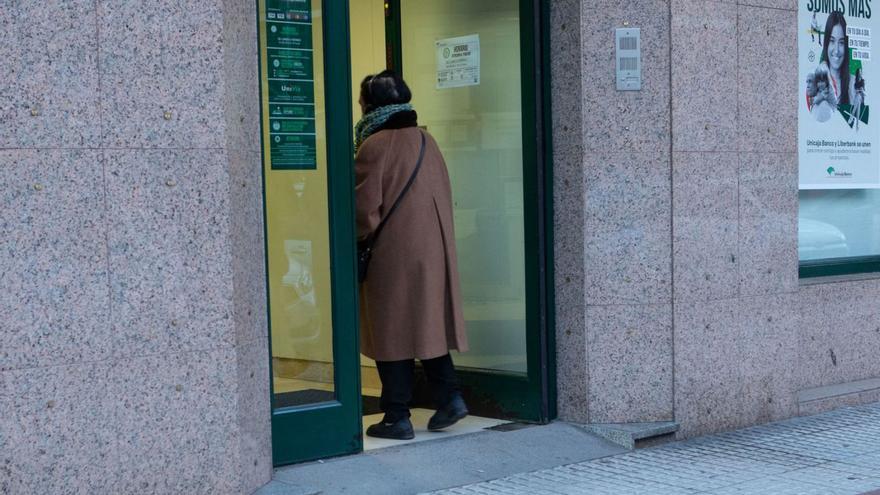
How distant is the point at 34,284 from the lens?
4.77 m

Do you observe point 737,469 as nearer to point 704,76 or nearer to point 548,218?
point 548,218

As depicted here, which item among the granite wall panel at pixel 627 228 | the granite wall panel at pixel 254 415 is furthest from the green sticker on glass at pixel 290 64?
the granite wall panel at pixel 627 228

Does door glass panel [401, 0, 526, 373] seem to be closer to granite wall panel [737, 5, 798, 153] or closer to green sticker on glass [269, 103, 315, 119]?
granite wall panel [737, 5, 798, 153]

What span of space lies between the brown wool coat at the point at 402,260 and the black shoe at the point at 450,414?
12.2 inches

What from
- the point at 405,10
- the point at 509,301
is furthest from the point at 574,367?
the point at 405,10

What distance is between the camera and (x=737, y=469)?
6.32m

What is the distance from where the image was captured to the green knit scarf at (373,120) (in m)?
6.64

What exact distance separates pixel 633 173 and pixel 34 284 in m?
3.44

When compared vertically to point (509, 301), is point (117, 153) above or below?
above

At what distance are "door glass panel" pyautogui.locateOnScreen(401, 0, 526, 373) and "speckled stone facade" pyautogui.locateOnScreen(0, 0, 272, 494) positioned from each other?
2.17m

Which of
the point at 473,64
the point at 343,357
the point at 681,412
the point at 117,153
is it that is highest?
the point at 473,64

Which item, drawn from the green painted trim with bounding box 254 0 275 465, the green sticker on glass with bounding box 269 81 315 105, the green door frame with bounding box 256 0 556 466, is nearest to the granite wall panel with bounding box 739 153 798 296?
the green door frame with bounding box 256 0 556 466

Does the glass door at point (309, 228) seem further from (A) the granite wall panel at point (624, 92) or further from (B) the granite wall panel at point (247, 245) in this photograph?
(A) the granite wall panel at point (624, 92)

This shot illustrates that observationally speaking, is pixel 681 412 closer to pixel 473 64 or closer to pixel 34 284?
pixel 473 64
